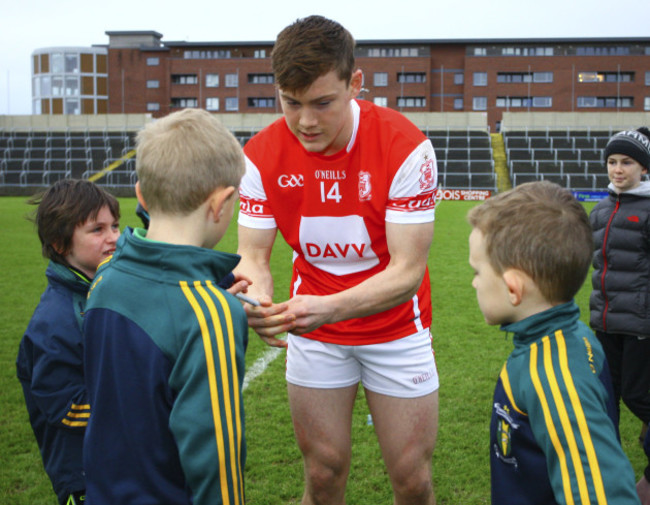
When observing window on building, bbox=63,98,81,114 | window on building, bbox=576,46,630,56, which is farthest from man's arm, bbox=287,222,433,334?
window on building, bbox=63,98,81,114

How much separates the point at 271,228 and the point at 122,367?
5.30ft

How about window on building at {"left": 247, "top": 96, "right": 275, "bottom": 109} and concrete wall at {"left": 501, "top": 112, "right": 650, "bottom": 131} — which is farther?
window on building at {"left": 247, "top": 96, "right": 275, "bottom": 109}

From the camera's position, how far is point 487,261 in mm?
2117

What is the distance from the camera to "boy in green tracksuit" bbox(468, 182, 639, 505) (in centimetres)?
172

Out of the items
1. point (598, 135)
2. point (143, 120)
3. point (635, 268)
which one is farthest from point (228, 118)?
point (635, 268)

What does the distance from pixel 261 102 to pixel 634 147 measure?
2538 inches

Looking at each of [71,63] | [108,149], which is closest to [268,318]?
[108,149]

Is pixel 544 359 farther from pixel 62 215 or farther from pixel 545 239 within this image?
pixel 62 215

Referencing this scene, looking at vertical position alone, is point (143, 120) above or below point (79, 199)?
above

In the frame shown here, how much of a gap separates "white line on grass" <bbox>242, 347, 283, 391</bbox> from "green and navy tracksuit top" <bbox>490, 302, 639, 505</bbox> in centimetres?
407

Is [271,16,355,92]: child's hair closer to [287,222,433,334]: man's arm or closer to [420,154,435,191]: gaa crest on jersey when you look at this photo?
[420,154,435,191]: gaa crest on jersey

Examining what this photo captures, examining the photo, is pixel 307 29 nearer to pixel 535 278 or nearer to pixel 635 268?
pixel 535 278

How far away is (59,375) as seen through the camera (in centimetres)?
251

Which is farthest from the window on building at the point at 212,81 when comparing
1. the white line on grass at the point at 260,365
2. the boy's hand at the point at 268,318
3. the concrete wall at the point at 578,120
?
the boy's hand at the point at 268,318
